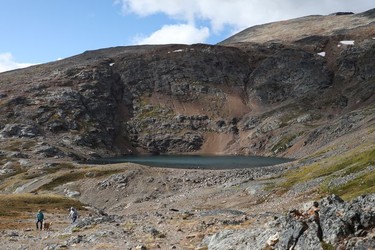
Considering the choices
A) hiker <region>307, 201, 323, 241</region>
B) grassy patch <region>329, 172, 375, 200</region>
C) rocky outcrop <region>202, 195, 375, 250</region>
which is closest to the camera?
rocky outcrop <region>202, 195, 375, 250</region>

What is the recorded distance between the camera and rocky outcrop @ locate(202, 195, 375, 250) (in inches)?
801

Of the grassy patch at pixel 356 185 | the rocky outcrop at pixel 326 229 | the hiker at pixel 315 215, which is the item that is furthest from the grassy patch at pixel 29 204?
the hiker at pixel 315 215

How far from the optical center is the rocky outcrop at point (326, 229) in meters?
20.3

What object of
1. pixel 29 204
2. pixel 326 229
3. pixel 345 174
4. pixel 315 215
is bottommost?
pixel 29 204

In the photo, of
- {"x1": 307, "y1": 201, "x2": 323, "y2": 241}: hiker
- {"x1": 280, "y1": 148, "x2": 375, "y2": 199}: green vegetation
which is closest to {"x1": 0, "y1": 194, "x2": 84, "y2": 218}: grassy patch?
{"x1": 280, "y1": 148, "x2": 375, "y2": 199}: green vegetation

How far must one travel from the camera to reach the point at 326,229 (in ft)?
70.4

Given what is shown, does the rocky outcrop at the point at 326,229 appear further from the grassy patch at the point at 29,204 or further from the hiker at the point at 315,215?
the grassy patch at the point at 29,204

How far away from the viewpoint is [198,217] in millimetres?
48875

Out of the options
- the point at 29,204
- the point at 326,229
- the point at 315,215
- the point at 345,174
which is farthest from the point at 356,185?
the point at 29,204

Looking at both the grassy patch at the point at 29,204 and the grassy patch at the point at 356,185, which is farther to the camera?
the grassy patch at the point at 29,204

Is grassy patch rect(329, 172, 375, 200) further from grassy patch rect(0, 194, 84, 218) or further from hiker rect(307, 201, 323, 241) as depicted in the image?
grassy patch rect(0, 194, 84, 218)

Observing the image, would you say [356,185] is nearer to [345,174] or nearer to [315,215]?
[345,174]

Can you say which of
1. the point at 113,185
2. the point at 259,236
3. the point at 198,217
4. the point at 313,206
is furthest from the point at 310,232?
the point at 113,185

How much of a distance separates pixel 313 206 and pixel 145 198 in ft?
252
